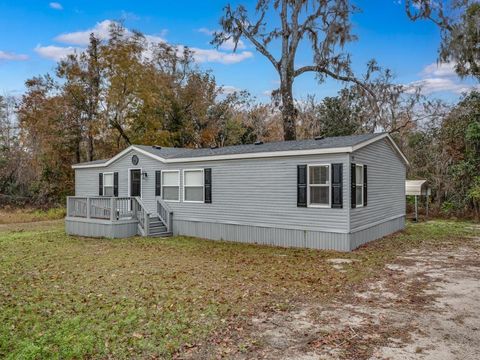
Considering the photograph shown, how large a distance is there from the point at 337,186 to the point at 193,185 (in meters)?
5.66

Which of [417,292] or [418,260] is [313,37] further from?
[417,292]

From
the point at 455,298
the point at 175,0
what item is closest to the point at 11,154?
the point at 175,0

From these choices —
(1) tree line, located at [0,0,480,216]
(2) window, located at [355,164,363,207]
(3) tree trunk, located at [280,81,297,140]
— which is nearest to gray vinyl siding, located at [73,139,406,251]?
(2) window, located at [355,164,363,207]

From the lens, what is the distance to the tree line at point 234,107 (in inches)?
712

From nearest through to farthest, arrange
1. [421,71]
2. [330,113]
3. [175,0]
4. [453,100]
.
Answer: [175,0], [453,100], [421,71], [330,113]

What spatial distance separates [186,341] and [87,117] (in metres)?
23.0

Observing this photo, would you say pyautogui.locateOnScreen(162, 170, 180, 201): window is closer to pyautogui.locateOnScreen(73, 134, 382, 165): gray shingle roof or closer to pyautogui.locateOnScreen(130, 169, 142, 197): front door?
pyautogui.locateOnScreen(73, 134, 382, 165): gray shingle roof

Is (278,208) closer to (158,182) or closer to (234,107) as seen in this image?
(158,182)

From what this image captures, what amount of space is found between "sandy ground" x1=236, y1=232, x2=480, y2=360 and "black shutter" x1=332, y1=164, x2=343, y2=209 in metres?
3.00

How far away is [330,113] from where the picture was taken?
1117 inches

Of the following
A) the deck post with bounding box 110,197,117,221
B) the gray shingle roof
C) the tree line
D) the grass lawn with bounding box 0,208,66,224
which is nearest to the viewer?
the gray shingle roof

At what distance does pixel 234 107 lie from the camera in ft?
99.6

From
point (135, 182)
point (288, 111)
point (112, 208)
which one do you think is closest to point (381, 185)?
point (288, 111)

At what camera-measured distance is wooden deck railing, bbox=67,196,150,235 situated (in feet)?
42.4
